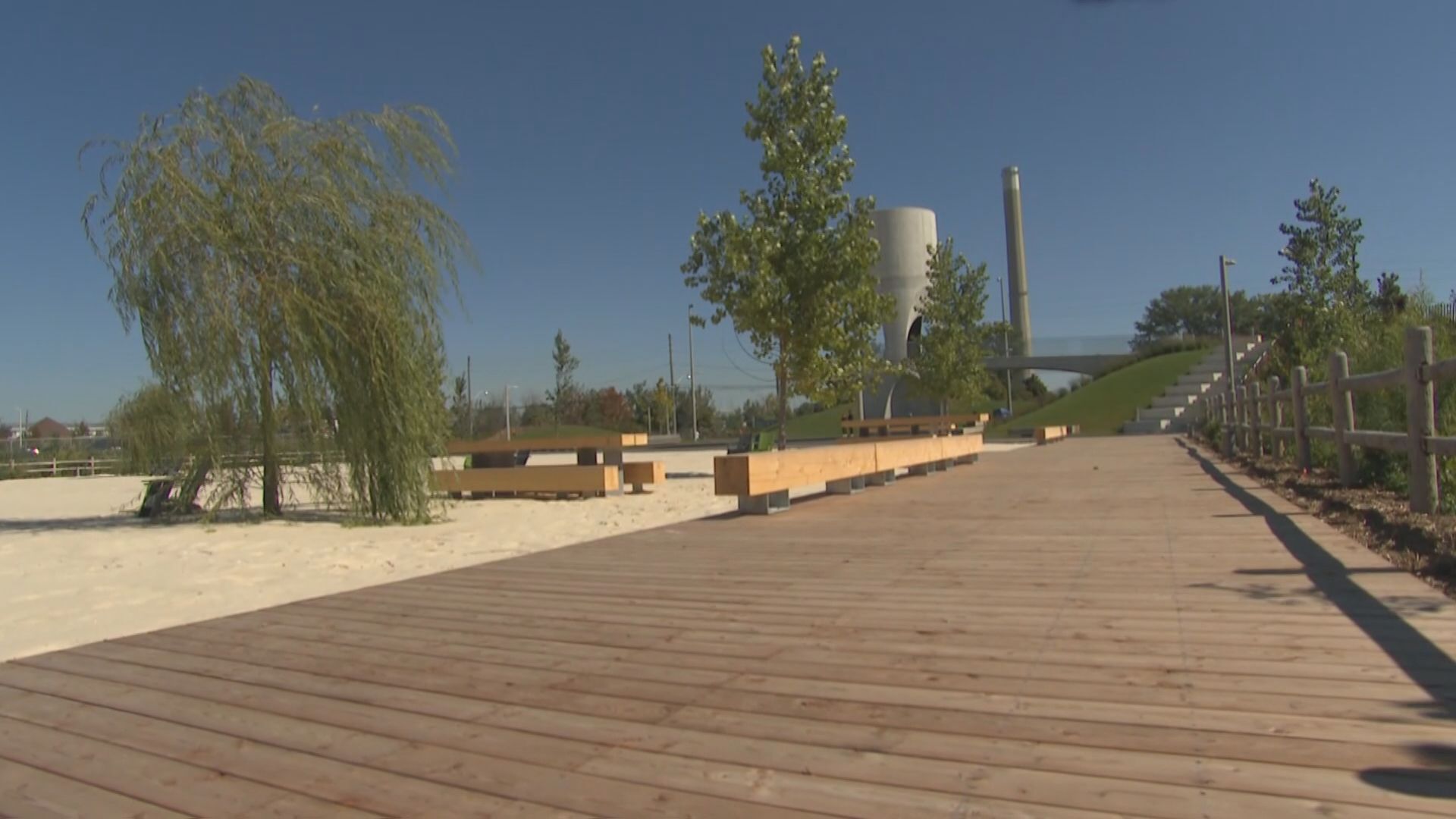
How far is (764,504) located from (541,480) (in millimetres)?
5198

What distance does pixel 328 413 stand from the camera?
10.4m

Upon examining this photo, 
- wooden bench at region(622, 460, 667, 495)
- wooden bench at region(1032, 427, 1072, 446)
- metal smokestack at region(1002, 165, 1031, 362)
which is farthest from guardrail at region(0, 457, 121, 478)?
metal smokestack at region(1002, 165, 1031, 362)

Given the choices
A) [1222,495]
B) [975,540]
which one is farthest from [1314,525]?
[1222,495]

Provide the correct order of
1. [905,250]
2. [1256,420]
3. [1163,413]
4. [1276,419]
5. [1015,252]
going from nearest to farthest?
[1276,419], [1256,420], [1163,413], [905,250], [1015,252]

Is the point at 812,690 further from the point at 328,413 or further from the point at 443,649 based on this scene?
the point at 328,413

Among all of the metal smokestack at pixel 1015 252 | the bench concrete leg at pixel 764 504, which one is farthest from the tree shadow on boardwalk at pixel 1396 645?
the metal smokestack at pixel 1015 252

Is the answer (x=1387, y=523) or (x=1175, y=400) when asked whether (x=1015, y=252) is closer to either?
(x=1175, y=400)

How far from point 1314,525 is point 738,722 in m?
4.98

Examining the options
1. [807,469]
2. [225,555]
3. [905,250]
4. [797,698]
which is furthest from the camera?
[905,250]

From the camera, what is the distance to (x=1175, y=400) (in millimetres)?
46781

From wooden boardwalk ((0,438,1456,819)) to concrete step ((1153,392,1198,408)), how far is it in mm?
44167

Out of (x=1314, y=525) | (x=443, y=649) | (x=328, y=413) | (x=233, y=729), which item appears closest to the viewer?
(x=233, y=729)

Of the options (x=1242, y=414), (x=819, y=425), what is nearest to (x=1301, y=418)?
(x=1242, y=414)

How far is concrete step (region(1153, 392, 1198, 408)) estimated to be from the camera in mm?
45938
